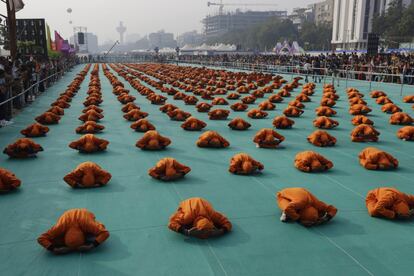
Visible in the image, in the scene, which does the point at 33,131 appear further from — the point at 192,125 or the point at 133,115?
the point at 192,125

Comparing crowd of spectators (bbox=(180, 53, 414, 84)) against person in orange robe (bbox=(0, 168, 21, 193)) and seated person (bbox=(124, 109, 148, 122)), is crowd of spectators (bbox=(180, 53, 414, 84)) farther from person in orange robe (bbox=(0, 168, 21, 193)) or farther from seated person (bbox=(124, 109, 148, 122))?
person in orange robe (bbox=(0, 168, 21, 193))

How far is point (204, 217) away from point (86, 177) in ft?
10.4

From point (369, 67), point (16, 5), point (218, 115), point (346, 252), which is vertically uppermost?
point (16, 5)

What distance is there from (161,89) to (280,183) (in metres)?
19.7

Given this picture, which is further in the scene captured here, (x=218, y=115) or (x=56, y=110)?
(x=56, y=110)

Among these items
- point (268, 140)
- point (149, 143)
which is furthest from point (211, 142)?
point (149, 143)

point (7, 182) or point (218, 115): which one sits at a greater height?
point (7, 182)

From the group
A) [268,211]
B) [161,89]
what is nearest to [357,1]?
[161,89]

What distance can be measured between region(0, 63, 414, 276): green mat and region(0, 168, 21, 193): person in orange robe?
19cm

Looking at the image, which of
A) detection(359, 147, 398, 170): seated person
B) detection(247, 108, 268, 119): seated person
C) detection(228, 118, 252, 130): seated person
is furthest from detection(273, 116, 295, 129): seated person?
detection(359, 147, 398, 170): seated person

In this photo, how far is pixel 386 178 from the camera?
9.05 m

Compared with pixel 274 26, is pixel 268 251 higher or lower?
lower

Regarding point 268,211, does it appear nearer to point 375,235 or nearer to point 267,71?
point 375,235

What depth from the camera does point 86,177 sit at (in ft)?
27.0
